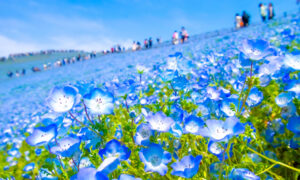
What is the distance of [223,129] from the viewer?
0.91 m

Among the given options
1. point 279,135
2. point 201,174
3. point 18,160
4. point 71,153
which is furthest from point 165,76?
point 18,160

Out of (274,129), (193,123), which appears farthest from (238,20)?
(193,123)

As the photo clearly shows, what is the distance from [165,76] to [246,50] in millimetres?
506

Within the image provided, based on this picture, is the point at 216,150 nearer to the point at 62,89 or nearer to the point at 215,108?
the point at 215,108

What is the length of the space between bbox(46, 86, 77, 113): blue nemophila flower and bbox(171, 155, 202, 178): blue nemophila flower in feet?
1.53

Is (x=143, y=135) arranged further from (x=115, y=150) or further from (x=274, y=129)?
(x=274, y=129)

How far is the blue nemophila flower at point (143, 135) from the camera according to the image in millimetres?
981

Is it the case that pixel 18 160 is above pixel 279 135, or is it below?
below

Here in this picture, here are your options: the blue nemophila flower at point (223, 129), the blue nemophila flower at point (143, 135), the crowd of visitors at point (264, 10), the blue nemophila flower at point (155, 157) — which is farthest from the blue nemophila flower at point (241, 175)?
the crowd of visitors at point (264, 10)

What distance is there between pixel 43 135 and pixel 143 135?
0.44 metres

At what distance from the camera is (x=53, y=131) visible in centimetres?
100

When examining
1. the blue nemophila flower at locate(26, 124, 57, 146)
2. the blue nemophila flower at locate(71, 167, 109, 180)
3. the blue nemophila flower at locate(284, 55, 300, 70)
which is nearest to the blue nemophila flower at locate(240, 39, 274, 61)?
the blue nemophila flower at locate(284, 55, 300, 70)

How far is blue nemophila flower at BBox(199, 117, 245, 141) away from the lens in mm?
817

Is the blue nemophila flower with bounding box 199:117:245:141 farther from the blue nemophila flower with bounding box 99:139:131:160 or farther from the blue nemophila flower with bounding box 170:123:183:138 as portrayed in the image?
the blue nemophila flower with bounding box 99:139:131:160
